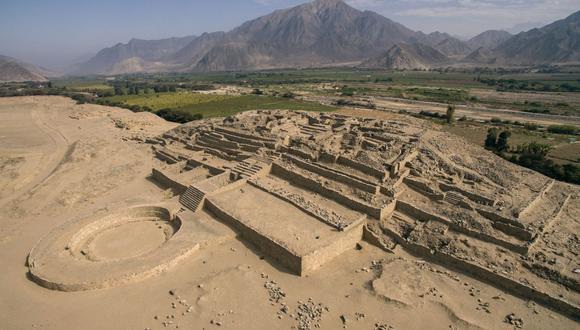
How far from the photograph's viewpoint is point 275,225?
19672 mm

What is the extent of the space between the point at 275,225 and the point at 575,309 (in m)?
13.3

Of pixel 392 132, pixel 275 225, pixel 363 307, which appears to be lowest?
pixel 363 307

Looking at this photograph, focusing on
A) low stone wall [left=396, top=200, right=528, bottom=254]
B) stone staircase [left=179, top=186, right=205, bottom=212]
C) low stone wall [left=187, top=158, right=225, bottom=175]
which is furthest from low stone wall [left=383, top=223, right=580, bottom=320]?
low stone wall [left=187, top=158, right=225, bottom=175]

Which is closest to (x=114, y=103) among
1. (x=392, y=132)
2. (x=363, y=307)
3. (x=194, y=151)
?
(x=194, y=151)

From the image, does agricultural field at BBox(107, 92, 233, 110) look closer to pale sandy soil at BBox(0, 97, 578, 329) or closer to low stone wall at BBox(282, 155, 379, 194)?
low stone wall at BBox(282, 155, 379, 194)

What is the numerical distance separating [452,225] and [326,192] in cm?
756

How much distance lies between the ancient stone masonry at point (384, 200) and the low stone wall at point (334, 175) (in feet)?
0.24

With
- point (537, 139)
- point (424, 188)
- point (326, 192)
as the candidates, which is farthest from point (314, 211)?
point (537, 139)

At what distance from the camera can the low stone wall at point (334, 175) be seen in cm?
2245

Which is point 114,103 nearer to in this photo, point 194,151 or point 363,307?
point 194,151

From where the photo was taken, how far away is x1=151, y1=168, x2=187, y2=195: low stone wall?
26003 mm

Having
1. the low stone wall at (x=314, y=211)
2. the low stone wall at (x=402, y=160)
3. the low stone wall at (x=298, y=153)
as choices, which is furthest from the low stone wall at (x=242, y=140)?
the low stone wall at (x=402, y=160)

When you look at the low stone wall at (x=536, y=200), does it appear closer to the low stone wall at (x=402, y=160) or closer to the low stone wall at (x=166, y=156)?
the low stone wall at (x=402, y=160)

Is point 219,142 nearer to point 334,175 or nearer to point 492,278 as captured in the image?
point 334,175
